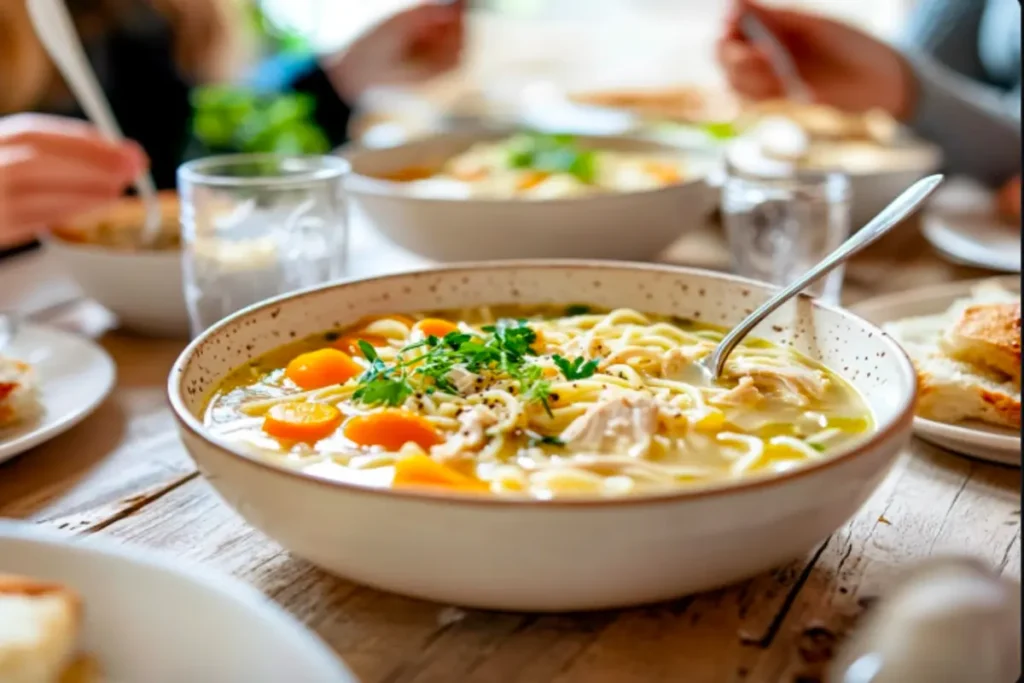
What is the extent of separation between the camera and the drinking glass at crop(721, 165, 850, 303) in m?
2.24

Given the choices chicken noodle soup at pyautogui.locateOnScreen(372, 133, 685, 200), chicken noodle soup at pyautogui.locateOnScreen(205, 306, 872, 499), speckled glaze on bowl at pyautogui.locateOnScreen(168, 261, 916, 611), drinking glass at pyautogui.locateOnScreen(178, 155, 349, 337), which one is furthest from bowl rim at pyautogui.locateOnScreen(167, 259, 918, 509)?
chicken noodle soup at pyautogui.locateOnScreen(372, 133, 685, 200)

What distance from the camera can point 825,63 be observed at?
340 cm

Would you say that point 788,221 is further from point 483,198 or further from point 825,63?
point 825,63

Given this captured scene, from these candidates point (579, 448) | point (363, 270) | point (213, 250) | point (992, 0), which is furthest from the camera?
point (992, 0)

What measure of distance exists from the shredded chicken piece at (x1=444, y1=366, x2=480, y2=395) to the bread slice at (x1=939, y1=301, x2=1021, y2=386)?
769 millimetres

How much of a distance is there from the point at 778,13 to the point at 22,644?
2991 millimetres

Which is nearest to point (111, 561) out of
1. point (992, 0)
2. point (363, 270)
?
point (363, 270)

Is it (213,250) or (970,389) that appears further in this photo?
(213,250)

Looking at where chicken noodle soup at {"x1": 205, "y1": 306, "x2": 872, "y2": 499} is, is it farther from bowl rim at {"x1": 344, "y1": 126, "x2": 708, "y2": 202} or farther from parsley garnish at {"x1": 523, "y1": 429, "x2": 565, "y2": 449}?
bowl rim at {"x1": 344, "y1": 126, "x2": 708, "y2": 202}

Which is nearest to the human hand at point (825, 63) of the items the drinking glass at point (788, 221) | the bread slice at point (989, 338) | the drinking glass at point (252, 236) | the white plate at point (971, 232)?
the white plate at point (971, 232)

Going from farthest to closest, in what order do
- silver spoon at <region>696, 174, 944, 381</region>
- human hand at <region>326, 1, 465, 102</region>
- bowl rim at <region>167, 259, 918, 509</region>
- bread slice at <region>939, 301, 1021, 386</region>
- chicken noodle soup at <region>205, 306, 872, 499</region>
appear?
human hand at <region>326, 1, 465, 102</region> < bread slice at <region>939, 301, 1021, 386</region> < silver spoon at <region>696, 174, 944, 381</region> < chicken noodle soup at <region>205, 306, 872, 499</region> < bowl rim at <region>167, 259, 918, 509</region>

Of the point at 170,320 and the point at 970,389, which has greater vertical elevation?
the point at 970,389

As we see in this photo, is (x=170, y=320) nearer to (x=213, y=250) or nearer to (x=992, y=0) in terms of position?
(x=213, y=250)

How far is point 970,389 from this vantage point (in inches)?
59.7
